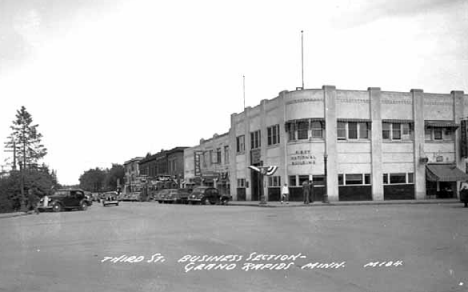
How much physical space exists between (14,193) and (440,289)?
66.5 metres

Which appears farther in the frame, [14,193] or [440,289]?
[14,193]

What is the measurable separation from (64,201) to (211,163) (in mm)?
28448

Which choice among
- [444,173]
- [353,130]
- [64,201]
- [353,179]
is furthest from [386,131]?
[64,201]

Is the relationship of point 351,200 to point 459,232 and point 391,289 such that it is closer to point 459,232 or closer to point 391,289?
point 459,232

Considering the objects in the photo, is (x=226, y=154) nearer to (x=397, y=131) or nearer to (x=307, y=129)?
(x=307, y=129)

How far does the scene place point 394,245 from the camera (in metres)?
12.3

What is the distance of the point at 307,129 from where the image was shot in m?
41.7

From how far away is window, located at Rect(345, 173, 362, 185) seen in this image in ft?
137

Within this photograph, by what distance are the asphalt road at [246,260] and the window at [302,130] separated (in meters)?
25.4

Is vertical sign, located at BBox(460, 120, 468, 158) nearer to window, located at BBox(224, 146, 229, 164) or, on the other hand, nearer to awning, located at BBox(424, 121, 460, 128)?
awning, located at BBox(424, 121, 460, 128)

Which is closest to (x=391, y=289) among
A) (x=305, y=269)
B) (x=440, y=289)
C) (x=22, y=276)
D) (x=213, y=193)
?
(x=440, y=289)

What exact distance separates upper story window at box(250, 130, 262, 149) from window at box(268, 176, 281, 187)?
4.47 m

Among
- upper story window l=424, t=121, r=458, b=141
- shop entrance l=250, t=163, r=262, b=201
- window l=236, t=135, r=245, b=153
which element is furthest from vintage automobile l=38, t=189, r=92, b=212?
upper story window l=424, t=121, r=458, b=141

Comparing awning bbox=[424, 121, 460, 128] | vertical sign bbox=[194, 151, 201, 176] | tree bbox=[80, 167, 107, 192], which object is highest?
awning bbox=[424, 121, 460, 128]
